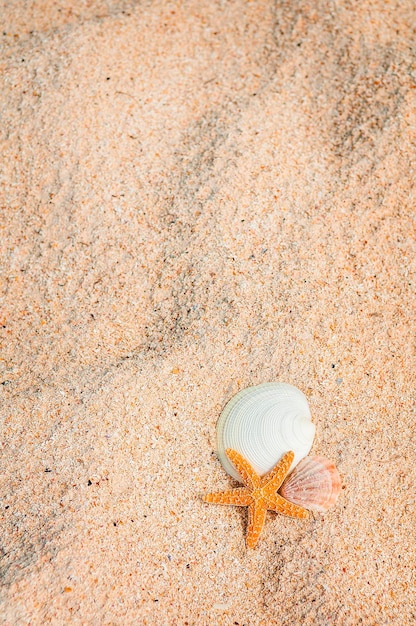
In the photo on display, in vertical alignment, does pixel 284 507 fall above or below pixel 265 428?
below

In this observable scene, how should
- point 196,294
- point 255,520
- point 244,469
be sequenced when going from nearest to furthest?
point 255,520
point 244,469
point 196,294

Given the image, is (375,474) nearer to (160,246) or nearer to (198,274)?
(198,274)

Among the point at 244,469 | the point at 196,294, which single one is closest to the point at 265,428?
the point at 244,469

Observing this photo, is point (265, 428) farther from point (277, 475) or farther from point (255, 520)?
point (255, 520)

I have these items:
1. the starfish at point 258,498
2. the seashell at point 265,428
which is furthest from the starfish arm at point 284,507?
the seashell at point 265,428

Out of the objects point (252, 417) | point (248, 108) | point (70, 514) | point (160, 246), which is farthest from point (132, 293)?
point (248, 108)

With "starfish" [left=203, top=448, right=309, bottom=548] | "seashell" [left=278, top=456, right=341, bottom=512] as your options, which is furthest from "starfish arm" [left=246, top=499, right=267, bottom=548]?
"seashell" [left=278, top=456, right=341, bottom=512]
